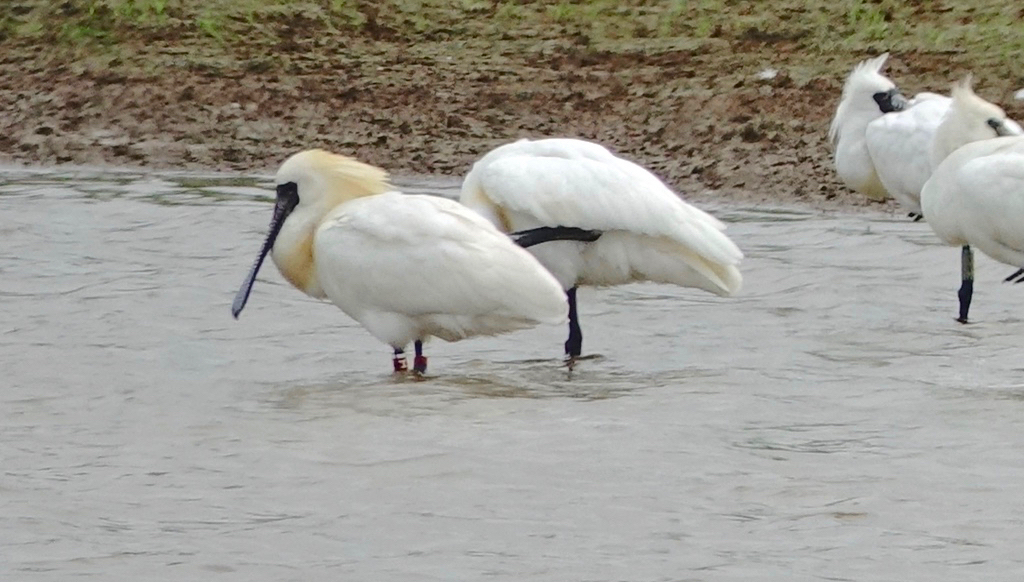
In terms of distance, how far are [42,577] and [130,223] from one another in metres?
6.65

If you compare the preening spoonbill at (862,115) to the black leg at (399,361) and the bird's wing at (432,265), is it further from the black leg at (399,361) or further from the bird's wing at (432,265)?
the black leg at (399,361)

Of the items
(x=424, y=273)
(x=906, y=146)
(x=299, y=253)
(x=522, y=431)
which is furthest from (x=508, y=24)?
(x=522, y=431)

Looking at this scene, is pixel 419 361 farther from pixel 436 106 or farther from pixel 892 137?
pixel 436 106

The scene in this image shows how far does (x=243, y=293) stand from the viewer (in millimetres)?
8523

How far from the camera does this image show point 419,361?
313 inches

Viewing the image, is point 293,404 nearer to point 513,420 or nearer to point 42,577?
point 513,420

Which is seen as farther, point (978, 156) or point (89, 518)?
point (978, 156)

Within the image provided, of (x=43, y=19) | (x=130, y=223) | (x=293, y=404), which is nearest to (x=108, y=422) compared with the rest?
(x=293, y=404)

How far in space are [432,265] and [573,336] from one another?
1.08m

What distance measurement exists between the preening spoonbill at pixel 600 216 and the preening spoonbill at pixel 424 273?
0.43m

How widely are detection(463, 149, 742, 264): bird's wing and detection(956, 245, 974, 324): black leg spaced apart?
1.45 meters

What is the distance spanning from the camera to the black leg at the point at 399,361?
796cm

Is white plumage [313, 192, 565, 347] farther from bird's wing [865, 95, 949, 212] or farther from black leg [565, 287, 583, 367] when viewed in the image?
bird's wing [865, 95, 949, 212]

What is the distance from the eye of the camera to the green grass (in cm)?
1443
